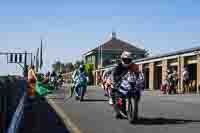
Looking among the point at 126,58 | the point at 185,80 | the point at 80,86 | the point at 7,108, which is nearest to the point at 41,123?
the point at 7,108

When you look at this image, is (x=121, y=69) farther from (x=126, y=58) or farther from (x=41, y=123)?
(x=41, y=123)

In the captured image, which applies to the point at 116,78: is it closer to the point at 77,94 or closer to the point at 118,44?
the point at 77,94

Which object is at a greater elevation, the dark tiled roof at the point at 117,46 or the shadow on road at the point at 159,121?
the dark tiled roof at the point at 117,46

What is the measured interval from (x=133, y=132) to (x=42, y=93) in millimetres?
11462

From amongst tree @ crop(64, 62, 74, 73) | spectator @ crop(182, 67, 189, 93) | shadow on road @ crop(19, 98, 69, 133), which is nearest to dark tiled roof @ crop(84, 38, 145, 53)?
tree @ crop(64, 62, 74, 73)

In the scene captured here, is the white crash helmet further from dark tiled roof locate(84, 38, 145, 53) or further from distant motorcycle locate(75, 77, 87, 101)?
dark tiled roof locate(84, 38, 145, 53)

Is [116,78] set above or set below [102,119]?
above

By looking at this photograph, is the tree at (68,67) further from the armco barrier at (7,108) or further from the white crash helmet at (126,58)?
the armco barrier at (7,108)

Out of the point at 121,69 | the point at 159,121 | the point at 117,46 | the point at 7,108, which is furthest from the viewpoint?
the point at 117,46

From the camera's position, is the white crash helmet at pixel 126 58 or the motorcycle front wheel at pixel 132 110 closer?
the motorcycle front wheel at pixel 132 110

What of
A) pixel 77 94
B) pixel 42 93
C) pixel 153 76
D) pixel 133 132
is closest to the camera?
pixel 133 132

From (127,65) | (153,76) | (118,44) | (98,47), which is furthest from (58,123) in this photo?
(118,44)

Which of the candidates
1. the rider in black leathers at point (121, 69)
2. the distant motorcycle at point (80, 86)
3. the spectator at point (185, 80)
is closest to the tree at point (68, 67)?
the spectator at point (185, 80)

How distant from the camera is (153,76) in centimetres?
4966
